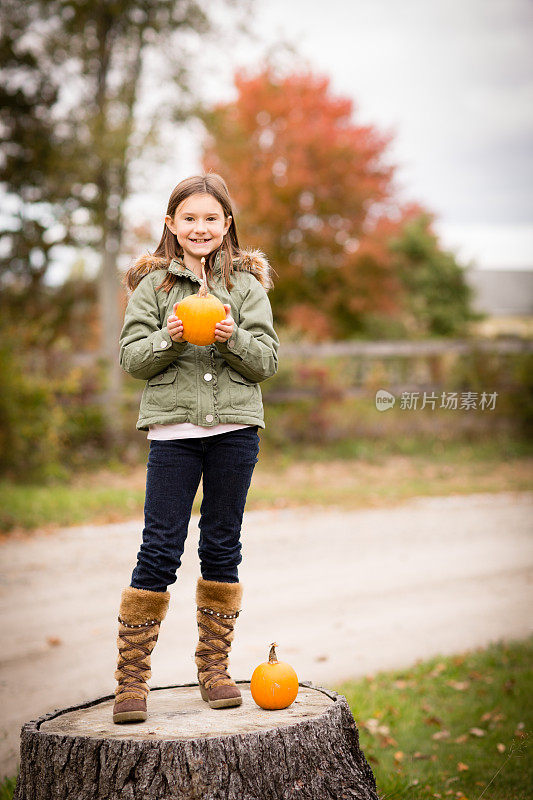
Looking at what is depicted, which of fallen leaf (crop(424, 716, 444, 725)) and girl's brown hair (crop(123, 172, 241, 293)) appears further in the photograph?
fallen leaf (crop(424, 716, 444, 725))

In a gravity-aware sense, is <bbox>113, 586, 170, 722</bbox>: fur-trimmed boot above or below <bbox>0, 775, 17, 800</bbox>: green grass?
above

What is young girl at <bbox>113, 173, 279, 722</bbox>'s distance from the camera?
276 centimetres

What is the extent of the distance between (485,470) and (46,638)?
7.50 meters

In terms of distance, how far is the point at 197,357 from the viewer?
112 inches

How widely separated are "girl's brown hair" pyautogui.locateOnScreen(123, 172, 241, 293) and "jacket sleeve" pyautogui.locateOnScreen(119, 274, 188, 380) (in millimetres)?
59

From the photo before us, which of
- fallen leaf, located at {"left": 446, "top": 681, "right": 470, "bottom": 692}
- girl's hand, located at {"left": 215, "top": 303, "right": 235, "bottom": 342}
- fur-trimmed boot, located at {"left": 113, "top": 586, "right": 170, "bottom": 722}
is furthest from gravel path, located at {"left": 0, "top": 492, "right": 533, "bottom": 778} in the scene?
girl's hand, located at {"left": 215, "top": 303, "right": 235, "bottom": 342}

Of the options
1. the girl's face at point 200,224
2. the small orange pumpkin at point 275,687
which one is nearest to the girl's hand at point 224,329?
the girl's face at point 200,224

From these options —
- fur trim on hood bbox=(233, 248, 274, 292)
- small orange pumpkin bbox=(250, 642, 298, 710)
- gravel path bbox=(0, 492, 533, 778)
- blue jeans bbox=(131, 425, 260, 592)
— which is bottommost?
gravel path bbox=(0, 492, 533, 778)

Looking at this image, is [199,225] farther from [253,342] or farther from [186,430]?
[186,430]

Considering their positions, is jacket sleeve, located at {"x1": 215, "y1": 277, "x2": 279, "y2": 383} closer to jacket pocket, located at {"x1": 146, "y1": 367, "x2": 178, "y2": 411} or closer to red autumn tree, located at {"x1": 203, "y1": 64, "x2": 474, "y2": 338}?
jacket pocket, located at {"x1": 146, "y1": 367, "x2": 178, "y2": 411}

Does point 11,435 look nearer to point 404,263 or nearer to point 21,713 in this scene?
point 21,713

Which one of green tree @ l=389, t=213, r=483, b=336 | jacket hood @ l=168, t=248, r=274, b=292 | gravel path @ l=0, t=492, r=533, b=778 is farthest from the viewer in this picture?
green tree @ l=389, t=213, r=483, b=336

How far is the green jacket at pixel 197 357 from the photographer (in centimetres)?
275

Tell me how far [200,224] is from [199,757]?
1.73m
